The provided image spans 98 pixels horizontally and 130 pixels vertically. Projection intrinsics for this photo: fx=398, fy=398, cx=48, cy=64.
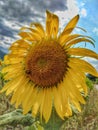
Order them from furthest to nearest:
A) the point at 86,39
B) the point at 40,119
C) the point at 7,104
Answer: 1. the point at 7,104
2. the point at 40,119
3. the point at 86,39

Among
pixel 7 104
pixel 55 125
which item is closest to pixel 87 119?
pixel 7 104

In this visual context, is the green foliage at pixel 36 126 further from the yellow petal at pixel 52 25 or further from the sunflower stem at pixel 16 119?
the yellow petal at pixel 52 25

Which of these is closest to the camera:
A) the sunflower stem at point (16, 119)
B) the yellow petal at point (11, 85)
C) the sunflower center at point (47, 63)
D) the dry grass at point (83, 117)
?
the sunflower stem at point (16, 119)

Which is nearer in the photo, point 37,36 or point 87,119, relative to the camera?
point 37,36

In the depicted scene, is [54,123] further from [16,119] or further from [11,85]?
[11,85]

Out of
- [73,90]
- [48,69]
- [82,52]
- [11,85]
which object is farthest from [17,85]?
[82,52]

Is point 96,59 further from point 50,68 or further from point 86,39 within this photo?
point 50,68

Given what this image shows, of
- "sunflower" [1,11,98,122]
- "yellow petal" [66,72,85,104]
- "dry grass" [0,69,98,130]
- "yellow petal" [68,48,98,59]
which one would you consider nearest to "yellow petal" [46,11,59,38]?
"sunflower" [1,11,98,122]

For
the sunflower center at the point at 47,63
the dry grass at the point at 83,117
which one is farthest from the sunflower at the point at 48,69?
the dry grass at the point at 83,117
